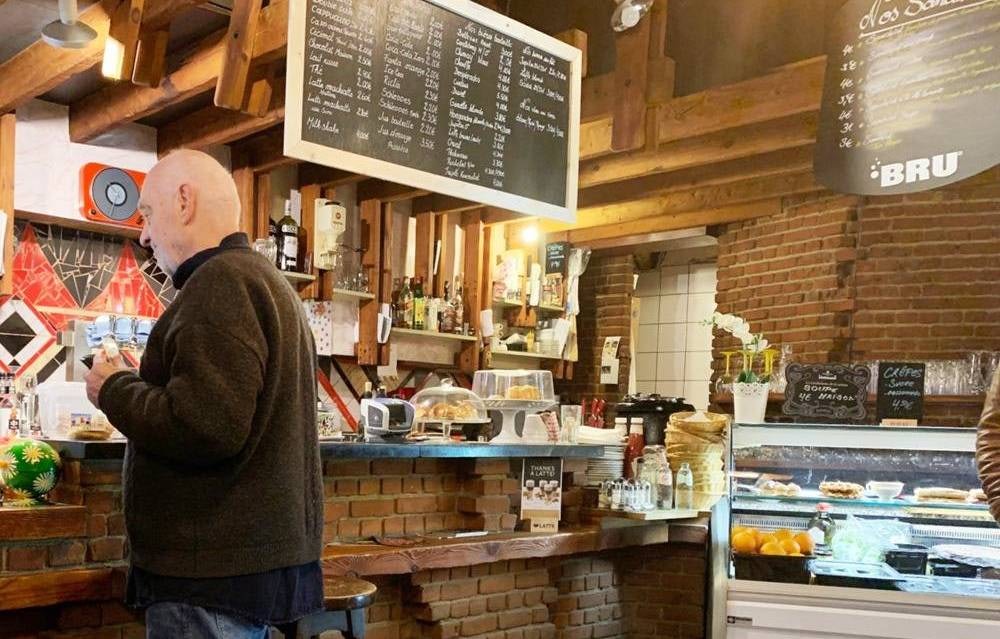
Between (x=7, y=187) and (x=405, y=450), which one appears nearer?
(x=405, y=450)

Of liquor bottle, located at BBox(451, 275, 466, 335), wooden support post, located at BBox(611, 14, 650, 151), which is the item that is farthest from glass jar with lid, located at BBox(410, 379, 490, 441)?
liquor bottle, located at BBox(451, 275, 466, 335)

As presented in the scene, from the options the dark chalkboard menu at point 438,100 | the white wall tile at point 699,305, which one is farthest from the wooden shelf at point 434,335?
the white wall tile at point 699,305

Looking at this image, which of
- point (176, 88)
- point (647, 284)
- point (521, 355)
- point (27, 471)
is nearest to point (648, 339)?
point (647, 284)

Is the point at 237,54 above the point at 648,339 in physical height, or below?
above

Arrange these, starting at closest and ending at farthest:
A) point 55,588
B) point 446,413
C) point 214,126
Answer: point 55,588, point 446,413, point 214,126

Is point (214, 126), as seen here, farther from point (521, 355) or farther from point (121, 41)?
point (521, 355)

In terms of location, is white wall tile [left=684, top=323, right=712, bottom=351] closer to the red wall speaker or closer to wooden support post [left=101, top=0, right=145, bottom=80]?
the red wall speaker

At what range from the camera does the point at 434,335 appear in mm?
6191

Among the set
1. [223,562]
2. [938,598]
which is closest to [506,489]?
[938,598]

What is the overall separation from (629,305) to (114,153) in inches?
176

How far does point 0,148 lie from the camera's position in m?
4.62

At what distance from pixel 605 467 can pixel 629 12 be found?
7.54ft

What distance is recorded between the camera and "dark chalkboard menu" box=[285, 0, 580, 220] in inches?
131

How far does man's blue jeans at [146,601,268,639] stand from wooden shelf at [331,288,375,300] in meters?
3.97
